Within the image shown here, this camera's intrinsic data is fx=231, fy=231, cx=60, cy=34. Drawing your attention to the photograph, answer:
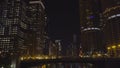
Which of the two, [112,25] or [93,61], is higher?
[112,25]

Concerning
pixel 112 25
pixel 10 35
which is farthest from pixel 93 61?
pixel 10 35

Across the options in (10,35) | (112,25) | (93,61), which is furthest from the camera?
(10,35)

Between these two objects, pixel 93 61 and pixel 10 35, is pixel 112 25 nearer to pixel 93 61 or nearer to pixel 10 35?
pixel 93 61

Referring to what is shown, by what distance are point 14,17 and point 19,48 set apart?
90.5 feet

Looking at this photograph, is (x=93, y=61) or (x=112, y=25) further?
(x=112, y=25)

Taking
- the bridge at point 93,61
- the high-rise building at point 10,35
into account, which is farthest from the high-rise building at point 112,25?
the high-rise building at point 10,35

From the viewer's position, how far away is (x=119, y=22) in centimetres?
15612

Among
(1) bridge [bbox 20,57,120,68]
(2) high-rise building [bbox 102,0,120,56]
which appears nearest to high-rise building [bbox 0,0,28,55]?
(2) high-rise building [bbox 102,0,120,56]

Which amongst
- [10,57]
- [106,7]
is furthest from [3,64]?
[106,7]

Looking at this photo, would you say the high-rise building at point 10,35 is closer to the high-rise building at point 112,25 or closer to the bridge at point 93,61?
the high-rise building at point 112,25

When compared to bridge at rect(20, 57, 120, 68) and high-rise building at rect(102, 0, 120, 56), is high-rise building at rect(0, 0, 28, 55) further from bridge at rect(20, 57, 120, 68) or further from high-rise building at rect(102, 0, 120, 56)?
bridge at rect(20, 57, 120, 68)

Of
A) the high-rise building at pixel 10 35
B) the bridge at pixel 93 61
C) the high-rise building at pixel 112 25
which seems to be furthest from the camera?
the high-rise building at pixel 10 35

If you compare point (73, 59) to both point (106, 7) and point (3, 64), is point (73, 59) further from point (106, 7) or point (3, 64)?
point (106, 7)

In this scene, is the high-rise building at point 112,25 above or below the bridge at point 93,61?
above
